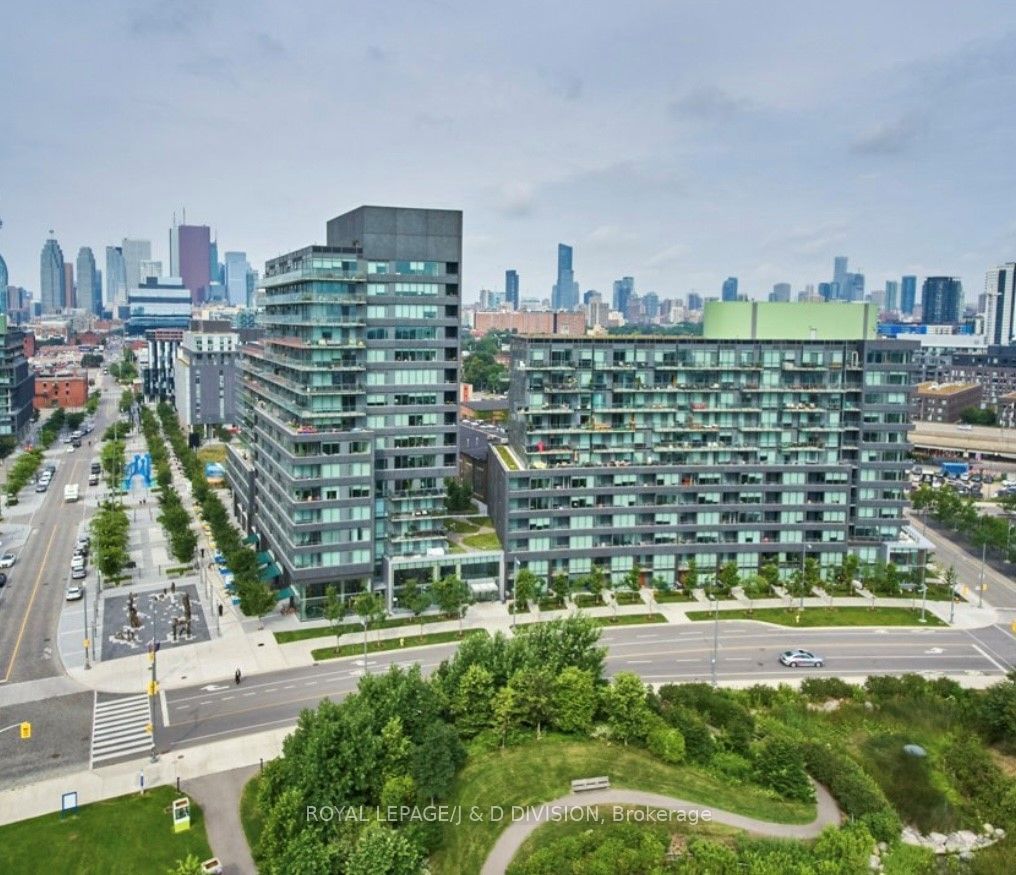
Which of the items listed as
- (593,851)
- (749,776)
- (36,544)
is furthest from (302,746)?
(36,544)

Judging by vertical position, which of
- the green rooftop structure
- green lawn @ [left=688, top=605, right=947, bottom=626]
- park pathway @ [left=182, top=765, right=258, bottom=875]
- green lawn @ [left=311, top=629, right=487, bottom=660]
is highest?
the green rooftop structure

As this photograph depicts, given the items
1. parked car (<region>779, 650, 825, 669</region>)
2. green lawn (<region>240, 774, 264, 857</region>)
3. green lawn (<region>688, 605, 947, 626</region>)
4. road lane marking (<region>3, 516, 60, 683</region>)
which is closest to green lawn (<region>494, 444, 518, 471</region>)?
green lawn (<region>688, 605, 947, 626</region>)

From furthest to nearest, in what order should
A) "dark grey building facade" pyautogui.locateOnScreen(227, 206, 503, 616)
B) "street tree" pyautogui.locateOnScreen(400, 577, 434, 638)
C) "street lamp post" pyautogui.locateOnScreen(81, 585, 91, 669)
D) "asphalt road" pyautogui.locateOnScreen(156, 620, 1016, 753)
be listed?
"dark grey building facade" pyautogui.locateOnScreen(227, 206, 503, 616), "street tree" pyautogui.locateOnScreen(400, 577, 434, 638), "street lamp post" pyautogui.locateOnScreen(81, 585, 91, 669), "asphalt road" pyautogui.locateOnScreen(156, 620, 1016, 753)

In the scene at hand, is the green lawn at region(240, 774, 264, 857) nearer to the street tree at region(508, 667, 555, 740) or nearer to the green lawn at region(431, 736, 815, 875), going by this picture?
the green lawn at region(431, 736, 815, 875)

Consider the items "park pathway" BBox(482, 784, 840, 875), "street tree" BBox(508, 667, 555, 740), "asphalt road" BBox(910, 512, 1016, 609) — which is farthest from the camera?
"asphalt road" BBox(910, 512, 1016, 609)

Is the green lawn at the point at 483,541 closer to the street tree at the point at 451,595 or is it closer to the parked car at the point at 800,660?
the street tree at the point at 451,595

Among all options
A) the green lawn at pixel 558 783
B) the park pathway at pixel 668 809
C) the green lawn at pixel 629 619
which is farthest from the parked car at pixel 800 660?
the green lawn at pixel 558 783

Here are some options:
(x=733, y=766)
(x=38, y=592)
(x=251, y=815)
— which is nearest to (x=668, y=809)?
(x=733, y=766)
